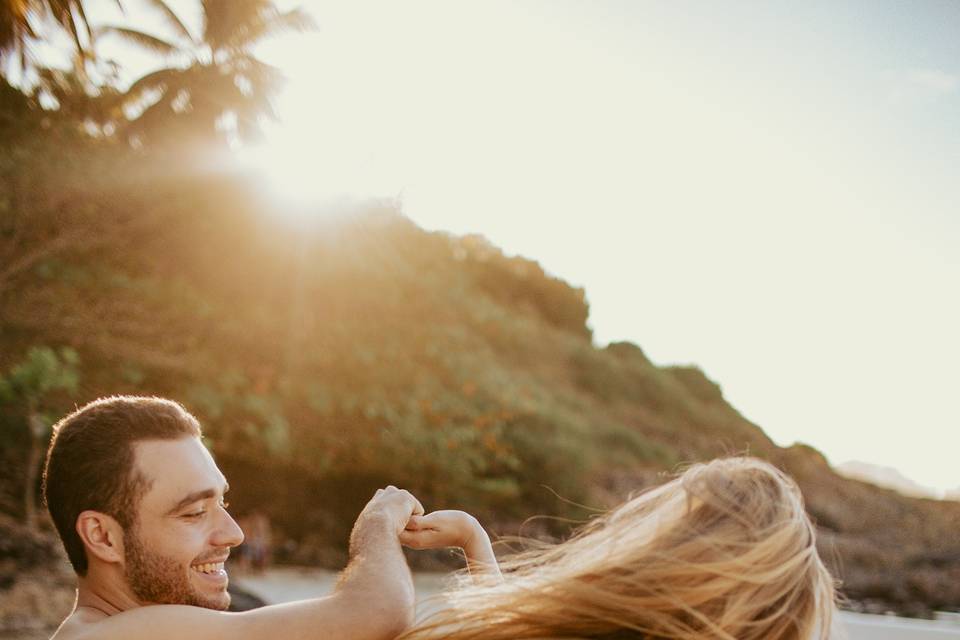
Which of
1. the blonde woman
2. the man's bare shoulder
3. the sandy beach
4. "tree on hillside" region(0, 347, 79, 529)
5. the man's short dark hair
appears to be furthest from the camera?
"tree on hillside" region(0, 347, 79, 529)

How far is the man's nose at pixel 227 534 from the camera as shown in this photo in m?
1.88

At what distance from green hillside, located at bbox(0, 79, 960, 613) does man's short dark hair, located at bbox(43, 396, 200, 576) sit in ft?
20.2

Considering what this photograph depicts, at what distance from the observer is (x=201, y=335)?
35.3 ft

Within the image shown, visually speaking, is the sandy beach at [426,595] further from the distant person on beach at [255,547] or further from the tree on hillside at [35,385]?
the tree on hillside at [35,385]

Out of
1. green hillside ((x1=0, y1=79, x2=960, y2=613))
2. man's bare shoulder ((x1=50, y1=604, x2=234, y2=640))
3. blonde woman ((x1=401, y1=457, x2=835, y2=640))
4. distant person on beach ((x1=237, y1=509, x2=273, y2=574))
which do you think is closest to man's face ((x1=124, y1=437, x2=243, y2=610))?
man's bare shoulder ((x1=50, y1=604, x2=234, y2=640))

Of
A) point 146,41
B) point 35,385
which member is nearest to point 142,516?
point 35,385

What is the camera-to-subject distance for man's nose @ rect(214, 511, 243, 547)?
1.88m

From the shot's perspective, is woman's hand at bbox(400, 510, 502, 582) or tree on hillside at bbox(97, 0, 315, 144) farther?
tree on hillside at bbox(97, 0, 315, 144)

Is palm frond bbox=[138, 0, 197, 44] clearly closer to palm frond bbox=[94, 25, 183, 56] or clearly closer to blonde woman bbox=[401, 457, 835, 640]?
palm frond bbox=[94, 25, 183, 56]

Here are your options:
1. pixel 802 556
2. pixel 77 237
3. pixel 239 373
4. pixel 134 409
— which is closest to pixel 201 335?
pixel 239 373

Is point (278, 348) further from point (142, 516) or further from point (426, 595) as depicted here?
point (142, 516)

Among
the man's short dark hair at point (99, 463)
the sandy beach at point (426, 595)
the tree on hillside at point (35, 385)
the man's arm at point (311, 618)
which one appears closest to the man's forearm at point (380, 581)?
the man's arm at point (311, 618)

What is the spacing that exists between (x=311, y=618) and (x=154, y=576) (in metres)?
0.47

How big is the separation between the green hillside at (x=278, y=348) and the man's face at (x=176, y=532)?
19.8 ft
